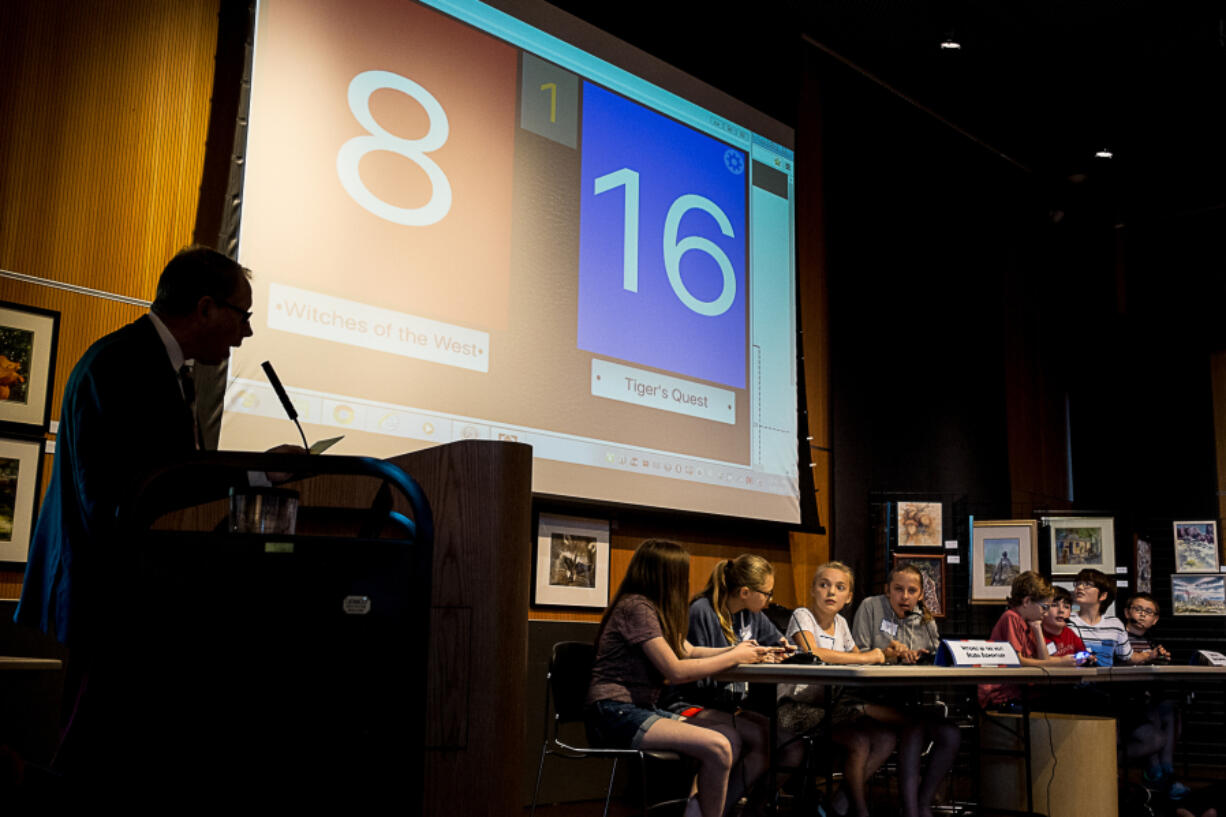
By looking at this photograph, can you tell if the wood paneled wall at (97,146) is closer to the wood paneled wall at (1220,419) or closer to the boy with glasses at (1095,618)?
the boy with glasses at (1095,618)

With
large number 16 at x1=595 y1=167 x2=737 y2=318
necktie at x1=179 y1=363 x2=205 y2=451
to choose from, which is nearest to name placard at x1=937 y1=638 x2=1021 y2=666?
large number 16 at x1=595 y1=167 x2=737 y2=318

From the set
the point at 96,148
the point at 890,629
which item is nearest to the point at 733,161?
the point at 890,629

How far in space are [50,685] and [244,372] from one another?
1106 millimetres

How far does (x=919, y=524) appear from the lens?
6637 mm

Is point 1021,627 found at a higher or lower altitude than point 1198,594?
lower

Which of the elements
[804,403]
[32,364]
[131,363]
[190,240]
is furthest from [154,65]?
[804,403]

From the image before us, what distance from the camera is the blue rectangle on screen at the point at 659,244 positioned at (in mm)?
4840

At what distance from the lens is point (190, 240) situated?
379cm

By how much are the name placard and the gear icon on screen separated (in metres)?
2.73

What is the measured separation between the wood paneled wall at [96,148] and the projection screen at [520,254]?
31 centimetres

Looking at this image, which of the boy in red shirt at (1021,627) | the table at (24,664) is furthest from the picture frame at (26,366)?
the boy in red shirt at (1021,627)

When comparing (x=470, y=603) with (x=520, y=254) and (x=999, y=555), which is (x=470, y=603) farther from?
(x=999, y=555)

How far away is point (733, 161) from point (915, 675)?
3044 mm

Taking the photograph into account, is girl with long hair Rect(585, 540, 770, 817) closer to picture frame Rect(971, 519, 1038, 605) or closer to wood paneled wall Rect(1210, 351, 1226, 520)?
picture frame Rect(971, 519, 1038, 605)
